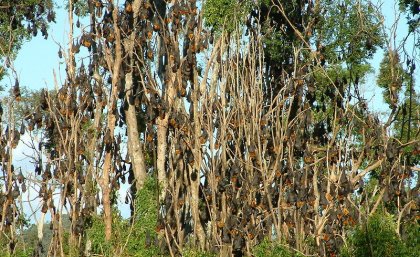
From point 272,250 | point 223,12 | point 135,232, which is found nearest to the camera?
point 272,250

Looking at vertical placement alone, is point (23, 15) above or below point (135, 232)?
above

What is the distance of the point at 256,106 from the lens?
2034 centimetres

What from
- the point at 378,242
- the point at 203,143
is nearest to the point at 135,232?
the point at 203,143

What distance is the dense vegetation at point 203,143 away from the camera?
67.7ft

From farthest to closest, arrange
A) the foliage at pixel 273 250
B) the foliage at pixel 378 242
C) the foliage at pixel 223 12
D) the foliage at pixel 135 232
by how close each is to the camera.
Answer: the foliage at pixel 223 12 < the foliage at pixel 135 232 < the foliage at pixel 273 250 < the foliage at pixel 378 242

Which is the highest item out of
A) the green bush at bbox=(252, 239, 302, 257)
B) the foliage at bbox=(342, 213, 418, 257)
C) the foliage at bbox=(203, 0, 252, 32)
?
the foliage at bbox=(203, 0, 252, 32)

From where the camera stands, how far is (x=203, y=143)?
21.1 metres

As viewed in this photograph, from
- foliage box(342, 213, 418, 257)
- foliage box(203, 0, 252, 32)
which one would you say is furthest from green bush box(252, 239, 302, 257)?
foliage box(203, 0, 252, 32)

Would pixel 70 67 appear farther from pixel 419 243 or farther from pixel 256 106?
pixel 419 243

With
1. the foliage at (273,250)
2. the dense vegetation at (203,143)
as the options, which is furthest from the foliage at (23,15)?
the foliage at (273,250)

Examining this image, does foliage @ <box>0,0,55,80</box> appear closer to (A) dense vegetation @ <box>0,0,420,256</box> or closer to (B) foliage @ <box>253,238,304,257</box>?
(A) dense vegetation @ <box>0,0,420,256</box>

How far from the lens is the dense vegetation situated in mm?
20641

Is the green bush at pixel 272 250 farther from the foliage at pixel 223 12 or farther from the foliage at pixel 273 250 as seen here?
the foliage at pixel 223 12

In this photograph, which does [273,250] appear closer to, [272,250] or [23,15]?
[272,250]
